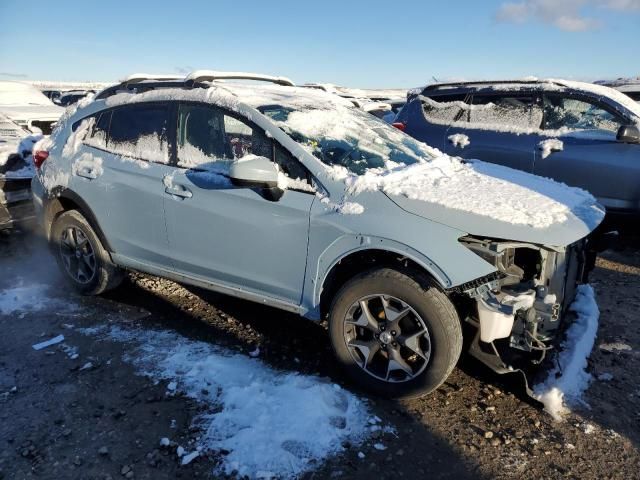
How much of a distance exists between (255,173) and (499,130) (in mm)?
4234

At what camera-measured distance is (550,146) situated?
5.61m

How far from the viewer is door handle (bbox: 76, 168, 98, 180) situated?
12.8 ft

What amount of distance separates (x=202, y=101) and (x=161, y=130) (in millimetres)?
420

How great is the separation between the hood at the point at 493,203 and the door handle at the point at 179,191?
3.88 ft

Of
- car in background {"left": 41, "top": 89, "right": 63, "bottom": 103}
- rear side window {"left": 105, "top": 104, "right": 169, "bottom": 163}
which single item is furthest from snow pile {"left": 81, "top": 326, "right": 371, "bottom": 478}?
car in background {"left": 41, "top": 89, "right": 63, "bottom": 103}

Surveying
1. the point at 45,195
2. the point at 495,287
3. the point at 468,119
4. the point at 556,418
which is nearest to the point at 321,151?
the point at 495,287

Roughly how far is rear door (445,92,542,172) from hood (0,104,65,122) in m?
5.57

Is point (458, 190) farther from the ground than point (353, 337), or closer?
farther from the ground

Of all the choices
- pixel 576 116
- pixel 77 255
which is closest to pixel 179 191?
pixel 77 255

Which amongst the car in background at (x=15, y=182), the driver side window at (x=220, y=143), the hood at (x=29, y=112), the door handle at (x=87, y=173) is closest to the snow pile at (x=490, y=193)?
the driver side window at (x=220, y=143)

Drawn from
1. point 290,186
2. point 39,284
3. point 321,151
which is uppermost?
point 321,151

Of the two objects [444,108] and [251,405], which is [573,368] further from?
[444,108]

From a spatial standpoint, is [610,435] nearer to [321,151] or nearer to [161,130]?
[321,151]

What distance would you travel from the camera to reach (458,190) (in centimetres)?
291
